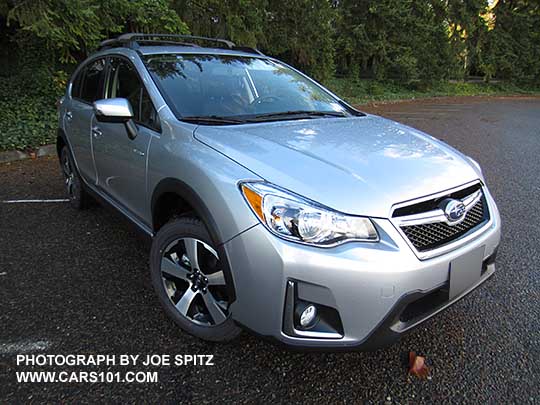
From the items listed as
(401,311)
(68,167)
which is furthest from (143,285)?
(68,167)

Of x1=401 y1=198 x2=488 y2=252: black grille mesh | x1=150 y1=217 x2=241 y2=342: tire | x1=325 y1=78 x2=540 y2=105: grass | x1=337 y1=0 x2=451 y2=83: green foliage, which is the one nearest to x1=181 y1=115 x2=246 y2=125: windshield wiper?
x1=150 y1=217 x2=241 y2=342: tire

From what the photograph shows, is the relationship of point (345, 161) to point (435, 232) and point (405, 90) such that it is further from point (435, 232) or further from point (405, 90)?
point (405, 90)

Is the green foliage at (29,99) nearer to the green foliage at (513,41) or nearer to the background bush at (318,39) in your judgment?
the background bush at (318,39)

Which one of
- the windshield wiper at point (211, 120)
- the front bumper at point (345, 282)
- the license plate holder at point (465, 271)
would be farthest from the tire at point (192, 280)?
the license plate holder at point (465, 271)

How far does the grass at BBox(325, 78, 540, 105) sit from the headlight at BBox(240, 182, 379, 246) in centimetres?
1362

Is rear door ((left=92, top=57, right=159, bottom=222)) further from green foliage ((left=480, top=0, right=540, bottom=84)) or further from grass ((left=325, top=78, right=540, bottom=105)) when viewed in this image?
green foliage ((left=480, top=0, right=540, bottom=84))

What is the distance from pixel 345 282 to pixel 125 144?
5.88 ft

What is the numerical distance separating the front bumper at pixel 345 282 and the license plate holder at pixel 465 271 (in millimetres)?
58

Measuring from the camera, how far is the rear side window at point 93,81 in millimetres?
3260

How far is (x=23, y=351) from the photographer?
78.9 inches

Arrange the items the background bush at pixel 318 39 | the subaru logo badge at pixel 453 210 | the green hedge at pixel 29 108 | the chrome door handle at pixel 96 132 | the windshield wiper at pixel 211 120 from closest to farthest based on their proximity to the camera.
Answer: the subaru logo badge at pixel 453 210 → the windshield wiper at pixel 211 120 → the chrome door handle at pixel 96 132 → the green hedge at pixel 29 108 → the background bush at pixel 318 39

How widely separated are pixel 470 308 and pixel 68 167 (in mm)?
3922

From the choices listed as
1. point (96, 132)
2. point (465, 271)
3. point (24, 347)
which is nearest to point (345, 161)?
point (465, 271)

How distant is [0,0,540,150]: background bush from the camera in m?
6.68
